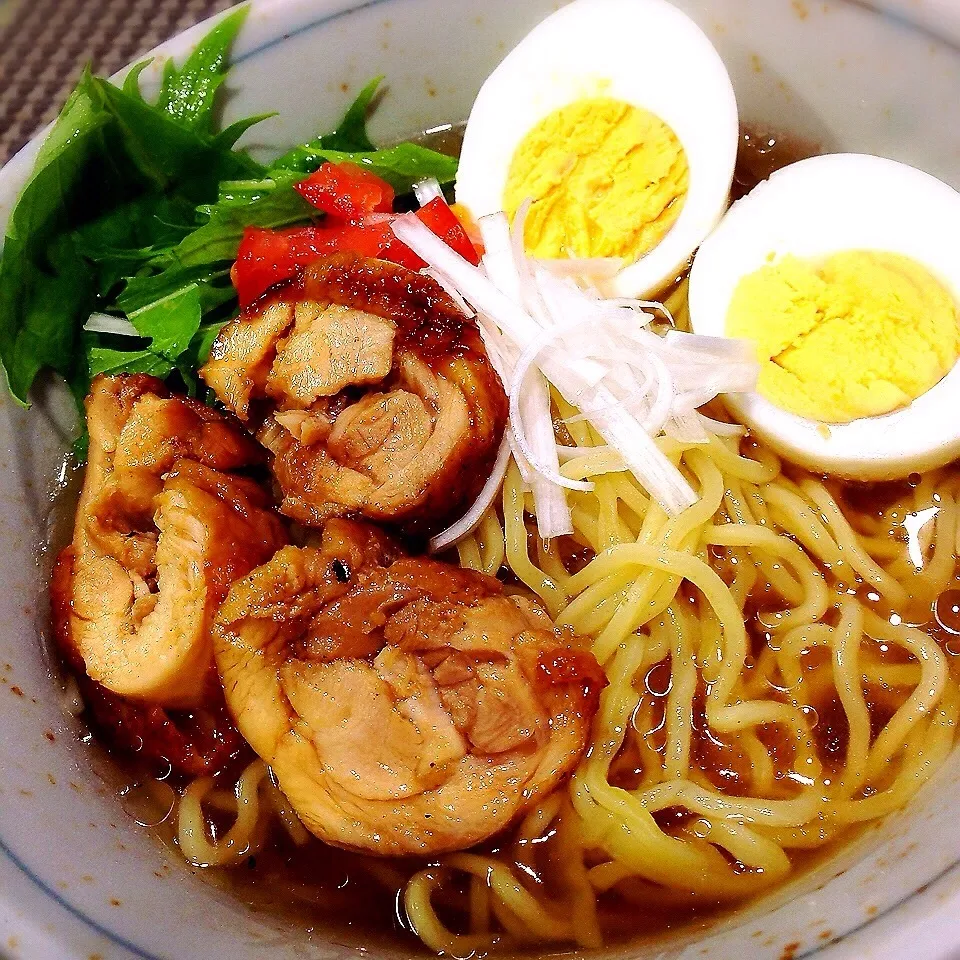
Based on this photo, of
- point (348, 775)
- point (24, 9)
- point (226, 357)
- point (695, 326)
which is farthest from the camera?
point (24, 9)

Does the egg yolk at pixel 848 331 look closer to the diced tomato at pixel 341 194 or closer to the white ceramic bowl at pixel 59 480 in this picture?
the white ceramic bowl at pixel 59 480

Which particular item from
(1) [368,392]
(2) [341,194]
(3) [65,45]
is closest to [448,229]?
(2) [341,194]

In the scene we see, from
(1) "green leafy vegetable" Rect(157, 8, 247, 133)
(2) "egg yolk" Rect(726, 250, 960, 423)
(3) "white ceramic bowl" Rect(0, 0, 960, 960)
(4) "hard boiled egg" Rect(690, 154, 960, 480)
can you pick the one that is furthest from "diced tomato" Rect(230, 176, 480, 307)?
(2) "egg yolk" Rect(726, 250, 960, 423)

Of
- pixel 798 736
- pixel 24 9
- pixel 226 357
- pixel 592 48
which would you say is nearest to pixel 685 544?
pixel 798 736

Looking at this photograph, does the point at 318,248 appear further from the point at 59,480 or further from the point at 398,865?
the point at 398,865

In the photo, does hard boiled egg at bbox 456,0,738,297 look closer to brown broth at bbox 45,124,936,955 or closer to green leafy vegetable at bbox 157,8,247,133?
green leafy vegetable at bbox 157,8,247,133

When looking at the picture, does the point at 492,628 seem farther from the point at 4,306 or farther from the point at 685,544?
the point at 4,306

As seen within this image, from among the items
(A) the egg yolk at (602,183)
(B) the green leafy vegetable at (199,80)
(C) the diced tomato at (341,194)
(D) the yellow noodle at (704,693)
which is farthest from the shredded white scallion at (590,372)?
(B) the green leafy vegetable at (199,80)
